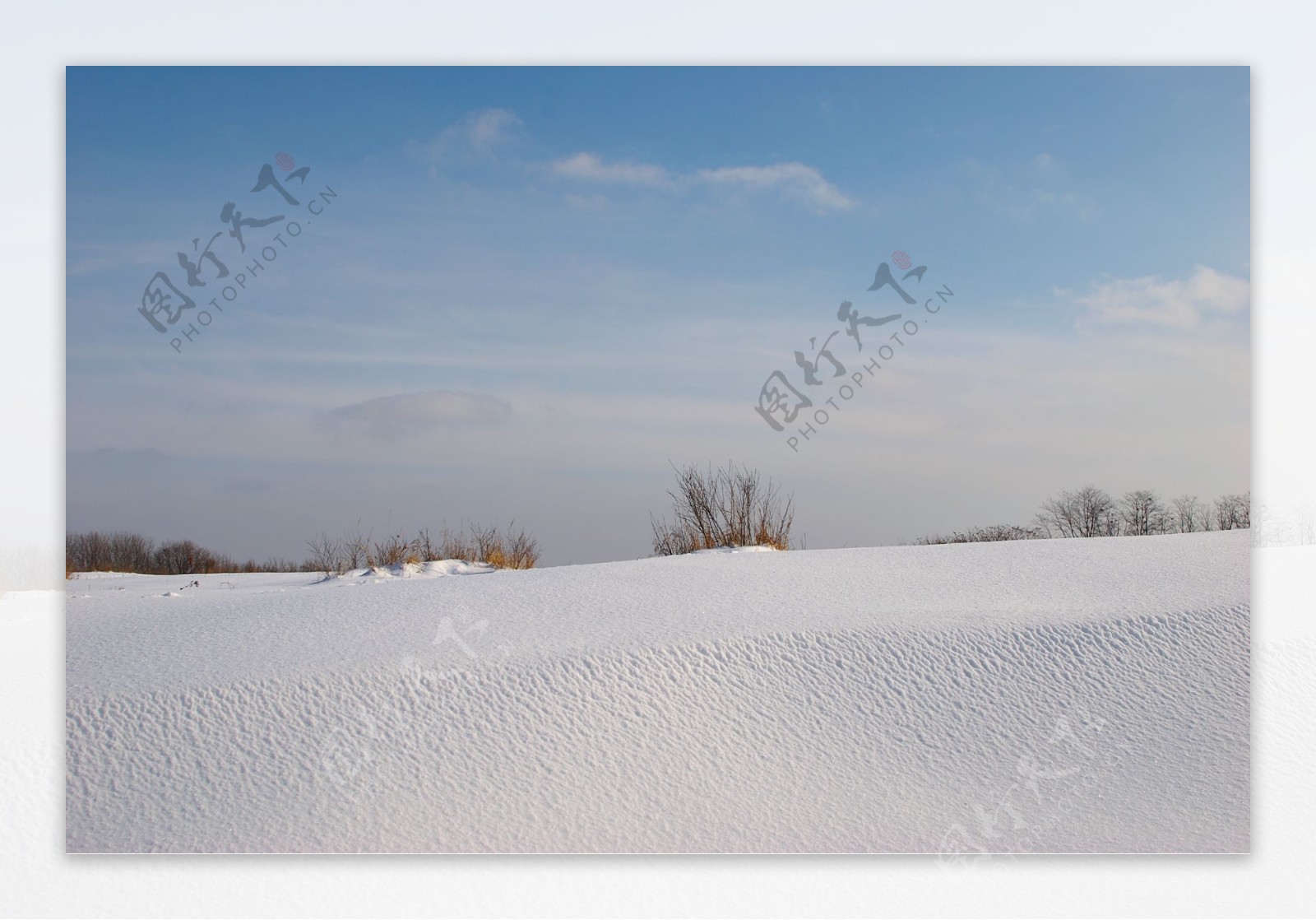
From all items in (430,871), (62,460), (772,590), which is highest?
(62,460)

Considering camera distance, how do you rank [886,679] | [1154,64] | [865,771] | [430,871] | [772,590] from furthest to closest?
[772,590] → [1154,64] → [886,679] → [865,771] → [430,871]

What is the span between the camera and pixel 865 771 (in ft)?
6.72

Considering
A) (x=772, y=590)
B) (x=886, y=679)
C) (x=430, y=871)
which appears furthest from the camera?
(x=772, y=590)

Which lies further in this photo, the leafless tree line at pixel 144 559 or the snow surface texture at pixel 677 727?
the leafless tree line at pixel 144 559

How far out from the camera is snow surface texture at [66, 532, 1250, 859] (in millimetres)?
1947

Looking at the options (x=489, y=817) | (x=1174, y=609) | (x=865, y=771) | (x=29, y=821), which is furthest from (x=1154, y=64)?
(x=29, y=821)

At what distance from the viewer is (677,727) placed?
2.10m

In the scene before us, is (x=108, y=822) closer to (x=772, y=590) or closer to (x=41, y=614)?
(x=41, y=614)

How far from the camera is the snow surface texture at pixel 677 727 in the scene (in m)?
1.95

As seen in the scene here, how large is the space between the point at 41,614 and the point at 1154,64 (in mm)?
3585

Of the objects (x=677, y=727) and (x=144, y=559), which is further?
(x=144, y=559)

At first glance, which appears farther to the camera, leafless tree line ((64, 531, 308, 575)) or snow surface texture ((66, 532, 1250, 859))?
leafless tree line ((64, 531, 308, 575))

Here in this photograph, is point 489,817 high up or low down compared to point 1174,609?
down

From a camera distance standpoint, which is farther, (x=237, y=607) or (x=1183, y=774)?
(x=237, y=607)
